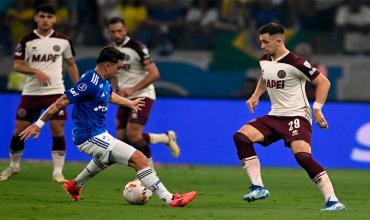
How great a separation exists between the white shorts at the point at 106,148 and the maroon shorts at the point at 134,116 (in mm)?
3705

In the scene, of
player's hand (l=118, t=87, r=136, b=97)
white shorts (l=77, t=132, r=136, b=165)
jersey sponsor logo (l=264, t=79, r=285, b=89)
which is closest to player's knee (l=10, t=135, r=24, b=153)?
player's hand (l=118, t=87, r=136, b=97)

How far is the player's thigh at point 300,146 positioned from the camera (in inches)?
430

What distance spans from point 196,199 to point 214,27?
29.7 feet

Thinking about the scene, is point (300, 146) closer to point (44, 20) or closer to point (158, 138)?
point (44, 20)

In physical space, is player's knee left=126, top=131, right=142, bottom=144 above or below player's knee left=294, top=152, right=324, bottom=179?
below

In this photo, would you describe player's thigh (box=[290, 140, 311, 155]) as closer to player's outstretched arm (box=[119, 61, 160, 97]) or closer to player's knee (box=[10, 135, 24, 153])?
player's outstretched arm (box=[119, 61, 160, 97])

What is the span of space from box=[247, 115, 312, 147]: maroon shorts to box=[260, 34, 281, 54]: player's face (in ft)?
2.57

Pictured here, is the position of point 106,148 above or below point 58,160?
above

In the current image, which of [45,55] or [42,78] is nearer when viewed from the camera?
[42,78]

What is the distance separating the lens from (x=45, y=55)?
14203 millimetres

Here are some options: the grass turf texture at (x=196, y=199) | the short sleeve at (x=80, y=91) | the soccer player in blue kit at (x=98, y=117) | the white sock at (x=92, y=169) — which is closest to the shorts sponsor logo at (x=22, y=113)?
the grass turf texture at (x=196, y=199)

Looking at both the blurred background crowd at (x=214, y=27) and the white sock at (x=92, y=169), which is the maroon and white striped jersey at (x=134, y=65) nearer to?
the white sock at (x=92, y=169)

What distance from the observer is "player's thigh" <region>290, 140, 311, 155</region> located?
10.9 m

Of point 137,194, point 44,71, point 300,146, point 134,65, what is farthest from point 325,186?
point 44,71
